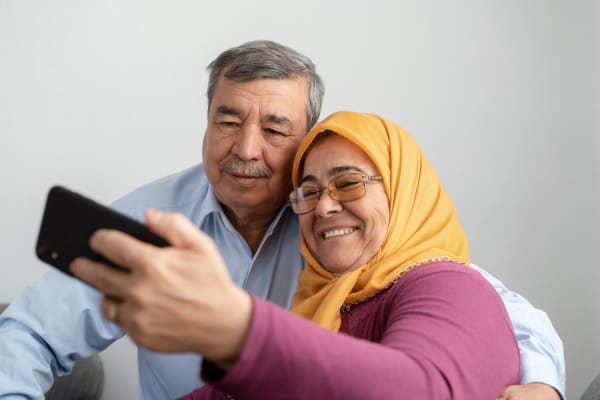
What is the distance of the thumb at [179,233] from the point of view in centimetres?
74

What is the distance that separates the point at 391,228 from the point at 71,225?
0.82 metres

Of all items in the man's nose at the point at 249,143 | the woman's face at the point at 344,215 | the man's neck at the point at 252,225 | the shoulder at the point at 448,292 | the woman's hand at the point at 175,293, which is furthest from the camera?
the man's neck at the point at 252,225

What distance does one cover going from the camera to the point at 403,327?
107cm

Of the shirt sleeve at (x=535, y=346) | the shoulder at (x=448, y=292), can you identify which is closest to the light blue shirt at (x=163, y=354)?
the shirt sleeve at (x=535, y=346)

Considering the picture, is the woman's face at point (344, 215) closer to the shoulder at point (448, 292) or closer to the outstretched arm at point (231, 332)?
the shoulder at point (448, 292)

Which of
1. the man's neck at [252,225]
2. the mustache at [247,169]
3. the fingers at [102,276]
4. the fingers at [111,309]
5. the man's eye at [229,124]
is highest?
the fingers at [102,276]

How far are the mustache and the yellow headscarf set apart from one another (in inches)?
4.9

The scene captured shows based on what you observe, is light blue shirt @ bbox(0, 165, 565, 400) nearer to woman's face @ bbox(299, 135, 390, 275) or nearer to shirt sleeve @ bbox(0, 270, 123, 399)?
shirt sleeve @ bbox(0, 270, 123, 399)

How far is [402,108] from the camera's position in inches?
113

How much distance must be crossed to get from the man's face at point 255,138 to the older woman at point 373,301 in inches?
5.2

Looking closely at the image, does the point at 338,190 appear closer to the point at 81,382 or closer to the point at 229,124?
the point at 229,124

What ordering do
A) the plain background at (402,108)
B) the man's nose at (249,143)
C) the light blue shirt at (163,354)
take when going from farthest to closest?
the plain background at (402,108)
the man's nose at (249,143)
the light blue shirt at (163,354)

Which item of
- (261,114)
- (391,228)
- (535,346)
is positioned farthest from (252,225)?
(535,346)

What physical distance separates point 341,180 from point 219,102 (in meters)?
0.49
